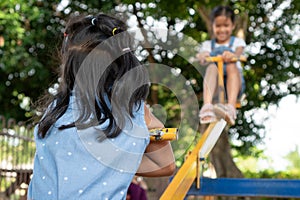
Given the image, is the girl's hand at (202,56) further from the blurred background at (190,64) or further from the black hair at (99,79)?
the black hair at (99,79)

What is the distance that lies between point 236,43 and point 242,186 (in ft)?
5.59

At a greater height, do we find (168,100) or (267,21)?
(267,21)

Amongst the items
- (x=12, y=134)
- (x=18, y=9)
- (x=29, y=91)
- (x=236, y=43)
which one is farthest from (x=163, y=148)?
(x=29, y=91)

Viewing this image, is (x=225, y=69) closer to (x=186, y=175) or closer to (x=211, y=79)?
(x=211, y=79)

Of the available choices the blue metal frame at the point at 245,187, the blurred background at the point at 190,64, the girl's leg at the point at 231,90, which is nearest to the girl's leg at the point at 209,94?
the girl's leg at the point at 231,90

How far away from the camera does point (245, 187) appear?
14.0 ft

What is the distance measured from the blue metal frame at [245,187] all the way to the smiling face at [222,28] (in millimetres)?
1795

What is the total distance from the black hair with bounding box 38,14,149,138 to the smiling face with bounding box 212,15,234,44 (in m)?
3.73

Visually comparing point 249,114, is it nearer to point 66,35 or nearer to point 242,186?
point 242,186

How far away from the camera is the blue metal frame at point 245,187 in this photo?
4203 mm

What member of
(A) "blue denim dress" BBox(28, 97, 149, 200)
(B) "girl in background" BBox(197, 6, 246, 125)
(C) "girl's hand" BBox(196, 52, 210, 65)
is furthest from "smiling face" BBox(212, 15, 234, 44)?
(A) "blue denim dress" BBox(28, 97, 149, 200)

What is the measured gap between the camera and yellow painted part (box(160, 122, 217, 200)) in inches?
123

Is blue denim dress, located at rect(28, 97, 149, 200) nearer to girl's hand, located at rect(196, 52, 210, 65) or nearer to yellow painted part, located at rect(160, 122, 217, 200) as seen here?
yellow painted part, located at rect(160, 122, 217, 200)

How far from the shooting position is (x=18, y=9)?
316 inches
